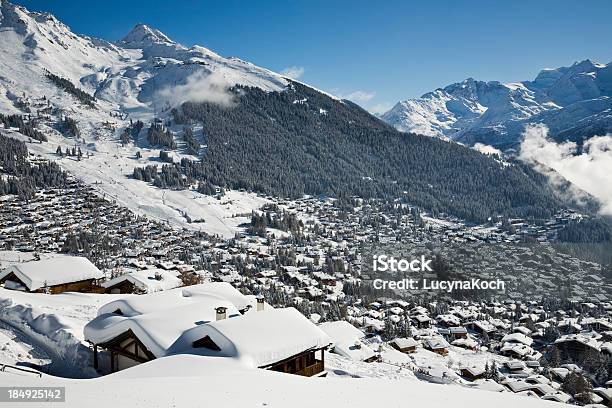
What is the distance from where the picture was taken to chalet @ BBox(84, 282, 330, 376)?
19266 millimetres

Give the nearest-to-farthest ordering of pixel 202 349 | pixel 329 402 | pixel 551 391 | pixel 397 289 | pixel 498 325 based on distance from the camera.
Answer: pixel 329 402 → pixel 202 349 → pixel 551 391 → pixel 498 325 → pixel 397 289

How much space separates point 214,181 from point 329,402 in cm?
18033

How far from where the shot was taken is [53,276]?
3881 centimetres

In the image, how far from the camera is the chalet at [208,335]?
1927 cm

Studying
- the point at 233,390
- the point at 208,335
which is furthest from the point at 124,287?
the point at 233,390

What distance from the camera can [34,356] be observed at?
23.7m

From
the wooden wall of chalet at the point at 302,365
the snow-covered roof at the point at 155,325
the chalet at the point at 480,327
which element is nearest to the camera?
the wooden wall of chalet at the point at 302,365

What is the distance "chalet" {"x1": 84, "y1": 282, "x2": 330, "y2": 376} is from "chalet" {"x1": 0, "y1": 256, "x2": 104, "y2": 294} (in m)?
16.0

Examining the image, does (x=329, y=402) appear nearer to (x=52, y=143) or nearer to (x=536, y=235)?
(x=536, y=235)

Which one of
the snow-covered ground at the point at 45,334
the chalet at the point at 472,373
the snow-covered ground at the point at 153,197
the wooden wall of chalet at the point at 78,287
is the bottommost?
the chalet at the point at 472,373

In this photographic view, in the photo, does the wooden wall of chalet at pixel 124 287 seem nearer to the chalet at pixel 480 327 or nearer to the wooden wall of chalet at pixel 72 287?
the wooden wall of chalet at pixel 72 287

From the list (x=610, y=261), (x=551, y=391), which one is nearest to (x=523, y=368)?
(x=551, y=391)

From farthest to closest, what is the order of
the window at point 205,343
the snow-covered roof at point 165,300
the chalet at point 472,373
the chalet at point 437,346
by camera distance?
the chalet at point 437,346, the chalet at point 472,373, the snow-covered roof at point 165,300, the window at point 205,343

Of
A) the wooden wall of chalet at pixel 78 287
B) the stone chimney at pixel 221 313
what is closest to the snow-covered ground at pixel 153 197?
the wooden wall of chalet at pixel 78 287
